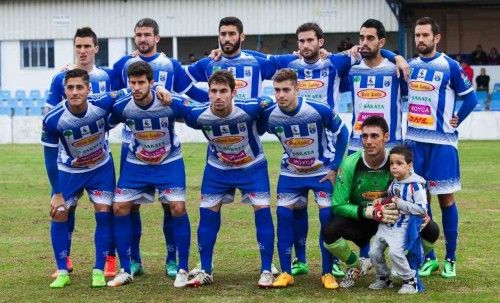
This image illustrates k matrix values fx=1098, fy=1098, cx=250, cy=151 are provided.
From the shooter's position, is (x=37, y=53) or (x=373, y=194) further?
(x=37, y=53)

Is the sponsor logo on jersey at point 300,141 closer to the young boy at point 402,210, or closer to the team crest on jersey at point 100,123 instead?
the young boy at point 402,210

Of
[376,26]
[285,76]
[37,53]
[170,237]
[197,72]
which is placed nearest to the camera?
[285,76]

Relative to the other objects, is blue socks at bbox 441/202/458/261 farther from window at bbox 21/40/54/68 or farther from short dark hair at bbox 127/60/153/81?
window at bbox 21/40/54/68

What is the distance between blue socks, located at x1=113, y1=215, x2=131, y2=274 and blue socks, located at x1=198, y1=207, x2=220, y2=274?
664mm

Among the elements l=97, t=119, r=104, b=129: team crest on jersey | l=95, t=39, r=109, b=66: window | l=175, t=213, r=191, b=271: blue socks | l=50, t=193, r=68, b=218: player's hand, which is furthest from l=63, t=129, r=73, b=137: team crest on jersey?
l=95, t=39, r=109, b=66: window

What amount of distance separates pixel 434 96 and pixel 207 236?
247cm

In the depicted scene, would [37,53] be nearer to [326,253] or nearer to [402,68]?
[402,68]

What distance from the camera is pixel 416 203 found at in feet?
29.6

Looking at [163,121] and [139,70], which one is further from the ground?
[139,70]

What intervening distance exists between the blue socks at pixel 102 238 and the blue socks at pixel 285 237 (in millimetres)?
1557

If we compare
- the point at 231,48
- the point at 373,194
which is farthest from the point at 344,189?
the point at 231,48

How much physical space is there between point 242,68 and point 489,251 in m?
3.15

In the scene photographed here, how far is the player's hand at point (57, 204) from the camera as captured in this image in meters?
9.81

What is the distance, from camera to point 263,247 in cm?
956
